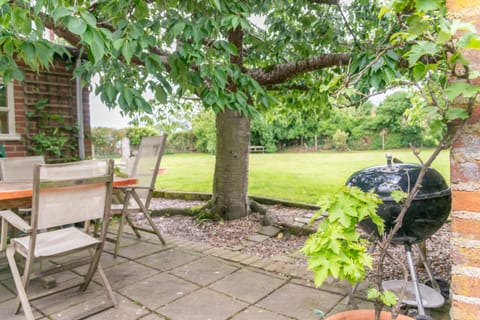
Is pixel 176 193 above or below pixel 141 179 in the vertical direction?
below

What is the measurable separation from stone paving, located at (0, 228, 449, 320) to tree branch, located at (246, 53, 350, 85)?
1995 millimetres

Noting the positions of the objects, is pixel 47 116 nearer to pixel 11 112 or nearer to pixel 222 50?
pixel 11 112

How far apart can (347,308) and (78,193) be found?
5.99 ft

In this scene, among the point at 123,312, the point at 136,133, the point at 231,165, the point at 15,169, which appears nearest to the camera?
the point at 123,312

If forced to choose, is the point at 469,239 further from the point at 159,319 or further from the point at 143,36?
the point at 143,36

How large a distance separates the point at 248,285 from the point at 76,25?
194cm

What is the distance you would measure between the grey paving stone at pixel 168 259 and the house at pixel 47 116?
101 inches

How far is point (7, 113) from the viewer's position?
4.37 metres

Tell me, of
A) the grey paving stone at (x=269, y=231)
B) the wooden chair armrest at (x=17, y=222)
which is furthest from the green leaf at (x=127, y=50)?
the grey paving stone at (x=269, y=231)

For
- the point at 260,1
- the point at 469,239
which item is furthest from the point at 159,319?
the point at 260,1

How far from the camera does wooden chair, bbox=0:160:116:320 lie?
6.31 feet

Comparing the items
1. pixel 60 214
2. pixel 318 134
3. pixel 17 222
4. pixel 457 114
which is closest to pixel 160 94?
pixel 60 214

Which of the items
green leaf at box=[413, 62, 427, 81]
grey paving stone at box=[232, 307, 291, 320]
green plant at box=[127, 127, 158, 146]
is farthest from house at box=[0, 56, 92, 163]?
green plant at box=[127, 127, 158, 146]

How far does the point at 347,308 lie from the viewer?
2018 mm
